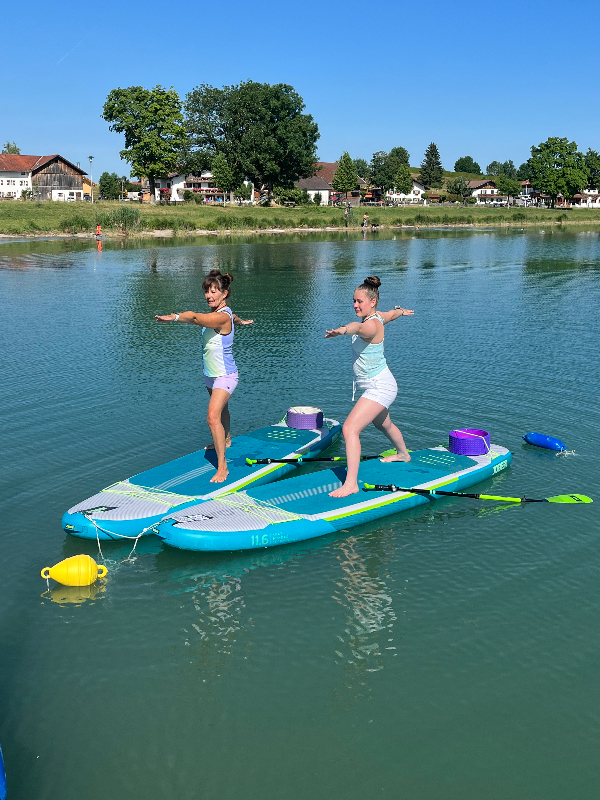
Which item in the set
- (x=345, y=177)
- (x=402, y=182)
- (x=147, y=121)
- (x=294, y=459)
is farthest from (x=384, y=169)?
(x=294, y=459)

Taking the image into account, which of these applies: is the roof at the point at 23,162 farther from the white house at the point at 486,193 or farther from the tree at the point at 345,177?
the white house at the point at 486,193

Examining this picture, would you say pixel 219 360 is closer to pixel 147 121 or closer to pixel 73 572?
pixel 73 572

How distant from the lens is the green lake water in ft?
19.0

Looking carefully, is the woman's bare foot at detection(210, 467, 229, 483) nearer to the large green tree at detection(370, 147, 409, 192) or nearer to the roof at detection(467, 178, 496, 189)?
the large green tree at detection(370, 147, 409, 192)

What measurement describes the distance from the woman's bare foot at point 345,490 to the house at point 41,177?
9955 cm

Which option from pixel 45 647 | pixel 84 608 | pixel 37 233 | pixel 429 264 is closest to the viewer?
pixel 45 647

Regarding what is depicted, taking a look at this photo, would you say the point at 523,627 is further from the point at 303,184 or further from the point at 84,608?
the point at 303,184

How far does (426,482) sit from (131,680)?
488cm

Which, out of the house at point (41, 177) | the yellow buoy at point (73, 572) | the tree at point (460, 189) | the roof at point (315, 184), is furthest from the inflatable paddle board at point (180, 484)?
the tree at point (460, 189)

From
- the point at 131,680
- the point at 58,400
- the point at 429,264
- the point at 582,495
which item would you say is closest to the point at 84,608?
the point at 131,680

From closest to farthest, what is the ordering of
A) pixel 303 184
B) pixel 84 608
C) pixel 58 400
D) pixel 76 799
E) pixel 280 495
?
pixel 76 799 → pixel 84 608 → pixel 280 495 → pixel 58 400 → pixel 303 184

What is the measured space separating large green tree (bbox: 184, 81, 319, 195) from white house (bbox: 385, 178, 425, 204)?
174 ft

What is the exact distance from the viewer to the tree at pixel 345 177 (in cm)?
12700

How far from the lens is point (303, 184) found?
13538 centimetres
